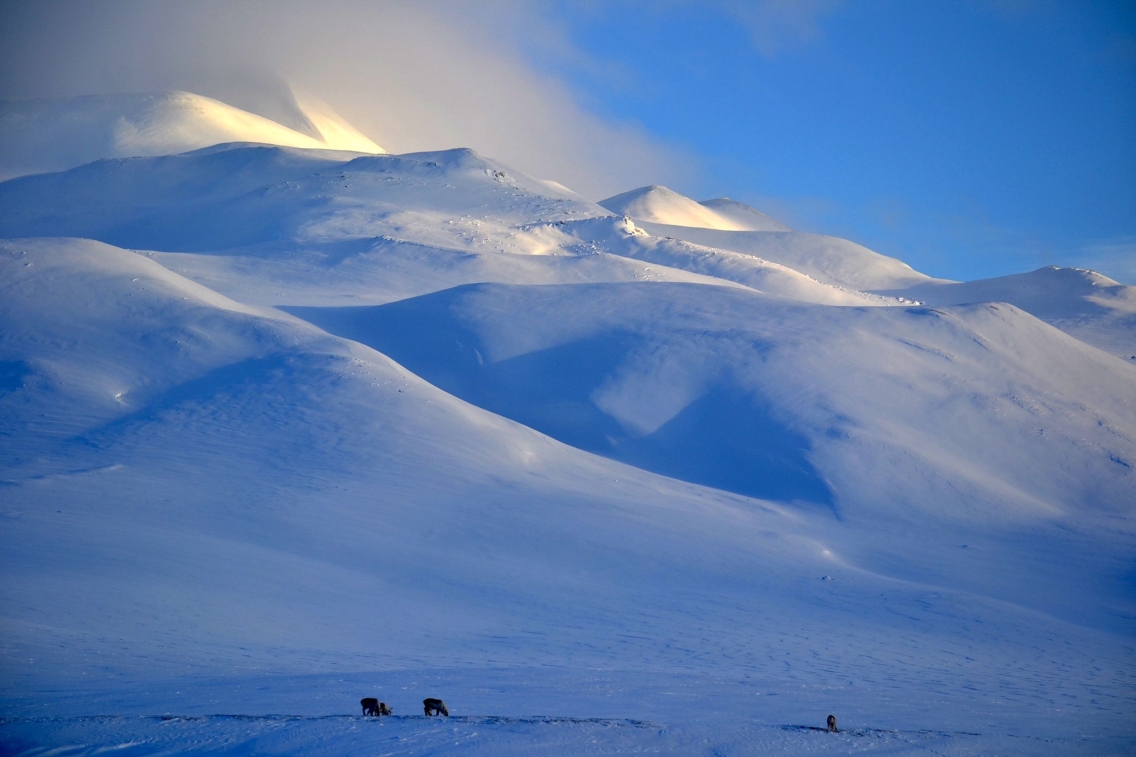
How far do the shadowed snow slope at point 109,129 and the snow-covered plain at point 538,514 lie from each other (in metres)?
28.6

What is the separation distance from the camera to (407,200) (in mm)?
39188

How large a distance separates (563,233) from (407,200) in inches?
278

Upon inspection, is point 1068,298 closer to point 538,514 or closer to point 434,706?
point 538,514

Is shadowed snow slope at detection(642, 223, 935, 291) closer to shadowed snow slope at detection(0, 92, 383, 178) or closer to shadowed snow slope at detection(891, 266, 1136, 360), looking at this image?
shadowed snow slope at detection(891, 266, 1136, 360)

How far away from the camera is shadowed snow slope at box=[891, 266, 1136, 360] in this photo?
38781mm

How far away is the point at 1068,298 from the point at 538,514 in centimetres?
3964

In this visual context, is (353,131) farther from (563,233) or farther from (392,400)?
(392,400)

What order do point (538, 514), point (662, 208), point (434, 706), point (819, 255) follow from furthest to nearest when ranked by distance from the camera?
1. point (662, 208)
2. point (819, 255)
3. point (538, 514)
4. point (434, 706)

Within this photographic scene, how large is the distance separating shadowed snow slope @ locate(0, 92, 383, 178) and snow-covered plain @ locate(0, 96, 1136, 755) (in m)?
28.6

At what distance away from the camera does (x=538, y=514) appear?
15.7 meters

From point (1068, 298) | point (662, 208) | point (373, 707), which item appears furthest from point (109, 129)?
point (373, 707)

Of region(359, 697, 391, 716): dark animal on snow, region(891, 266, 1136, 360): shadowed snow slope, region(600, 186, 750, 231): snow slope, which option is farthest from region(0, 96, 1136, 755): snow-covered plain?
region(600, 186, 750, 231): snow slope

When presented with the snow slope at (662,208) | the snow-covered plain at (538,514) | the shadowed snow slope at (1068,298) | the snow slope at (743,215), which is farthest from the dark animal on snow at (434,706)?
the snow slope at (743,215)

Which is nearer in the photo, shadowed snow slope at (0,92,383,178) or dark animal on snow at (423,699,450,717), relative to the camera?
dark animal on snow at (423,699,450,717)
